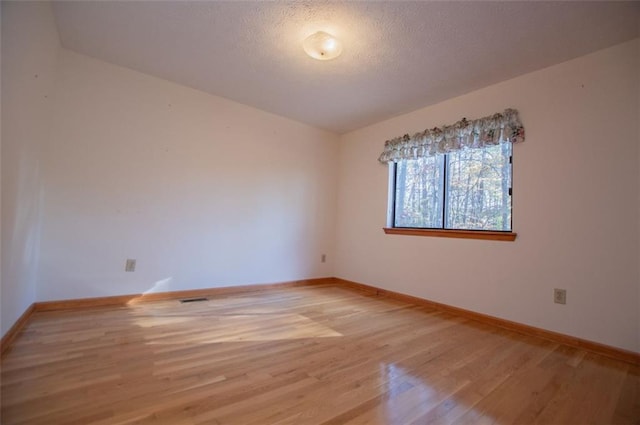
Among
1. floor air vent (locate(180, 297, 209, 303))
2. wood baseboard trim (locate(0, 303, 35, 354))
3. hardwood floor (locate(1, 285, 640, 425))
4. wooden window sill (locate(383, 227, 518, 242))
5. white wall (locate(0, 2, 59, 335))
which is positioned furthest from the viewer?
floor air vent (locate(180, 297, 209, 303))

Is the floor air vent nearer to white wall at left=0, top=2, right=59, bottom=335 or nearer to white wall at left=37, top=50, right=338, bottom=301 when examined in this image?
white wall at left=37, top=50, right=338, bottom=301

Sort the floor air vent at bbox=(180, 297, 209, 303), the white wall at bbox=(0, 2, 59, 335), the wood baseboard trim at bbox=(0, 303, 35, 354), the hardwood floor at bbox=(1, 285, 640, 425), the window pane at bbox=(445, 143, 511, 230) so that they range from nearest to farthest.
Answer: the hardwood floor at bbox=(1, 285, 640, 425), the white wall at bbox=(0, 2, 59, 335), the wood baseboard trim at bbox=(0, 303, 35, 354), the window pane at bbox=(445, 143, 511, 230), the floor air vent at bbox=(180, 297, 209, 303)

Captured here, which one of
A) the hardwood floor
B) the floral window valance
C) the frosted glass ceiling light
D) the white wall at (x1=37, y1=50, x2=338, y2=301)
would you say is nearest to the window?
the floral window valance

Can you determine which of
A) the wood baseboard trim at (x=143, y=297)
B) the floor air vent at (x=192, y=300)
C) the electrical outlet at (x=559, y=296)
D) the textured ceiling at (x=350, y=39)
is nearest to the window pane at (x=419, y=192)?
the textured ceiling at (x=350, y=39)

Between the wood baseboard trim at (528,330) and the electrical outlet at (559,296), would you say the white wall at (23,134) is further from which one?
the electrical outlet at (559,296)

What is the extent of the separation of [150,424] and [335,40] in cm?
237

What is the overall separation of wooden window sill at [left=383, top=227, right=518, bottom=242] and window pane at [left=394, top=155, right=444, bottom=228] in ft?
0.40

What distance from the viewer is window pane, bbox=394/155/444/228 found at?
10.5 feet

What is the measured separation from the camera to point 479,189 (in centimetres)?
281

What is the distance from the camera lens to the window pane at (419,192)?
3195 mm

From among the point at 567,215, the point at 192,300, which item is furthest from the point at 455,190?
the point at 192,300

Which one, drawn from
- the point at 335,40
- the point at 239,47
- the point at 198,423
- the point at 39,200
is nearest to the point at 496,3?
the point at 335,40

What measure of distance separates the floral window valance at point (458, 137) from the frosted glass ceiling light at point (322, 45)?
1.46 m

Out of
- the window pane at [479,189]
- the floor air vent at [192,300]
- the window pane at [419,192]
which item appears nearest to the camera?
the window pane at [479,189]
